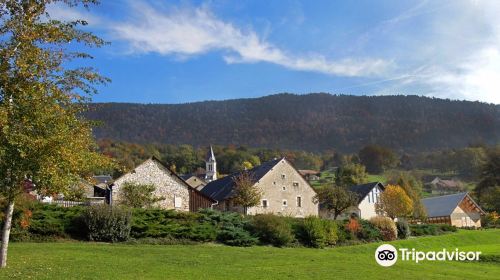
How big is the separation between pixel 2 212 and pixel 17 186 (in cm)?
855

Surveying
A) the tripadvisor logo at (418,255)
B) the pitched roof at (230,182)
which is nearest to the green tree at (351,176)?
the pitched roof at (230,182)

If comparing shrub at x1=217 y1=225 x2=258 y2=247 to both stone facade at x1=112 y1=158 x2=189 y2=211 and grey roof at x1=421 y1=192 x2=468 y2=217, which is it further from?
grey roof at x1=421 y1=192 x2=468 y2=217

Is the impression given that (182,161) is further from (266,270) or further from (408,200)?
(266,270)

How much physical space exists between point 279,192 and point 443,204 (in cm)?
3609

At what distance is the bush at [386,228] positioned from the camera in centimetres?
4022

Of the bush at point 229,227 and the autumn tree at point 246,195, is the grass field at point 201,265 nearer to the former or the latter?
the bush at point 229,227

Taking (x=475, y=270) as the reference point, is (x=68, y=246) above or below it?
above

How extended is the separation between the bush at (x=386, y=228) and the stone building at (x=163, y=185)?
53.5ft

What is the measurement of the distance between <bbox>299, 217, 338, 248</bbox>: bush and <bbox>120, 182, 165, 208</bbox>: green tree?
1606 centimetres

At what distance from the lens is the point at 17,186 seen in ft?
54.0

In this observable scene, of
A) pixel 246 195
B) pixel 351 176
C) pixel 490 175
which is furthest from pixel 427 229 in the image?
pixel 351 176

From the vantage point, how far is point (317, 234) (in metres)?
33.4

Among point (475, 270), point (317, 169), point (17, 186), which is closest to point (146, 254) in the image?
point (17, 186)

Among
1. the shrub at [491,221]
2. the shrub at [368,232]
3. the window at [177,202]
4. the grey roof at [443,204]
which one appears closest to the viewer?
the shrub at [368,232]
